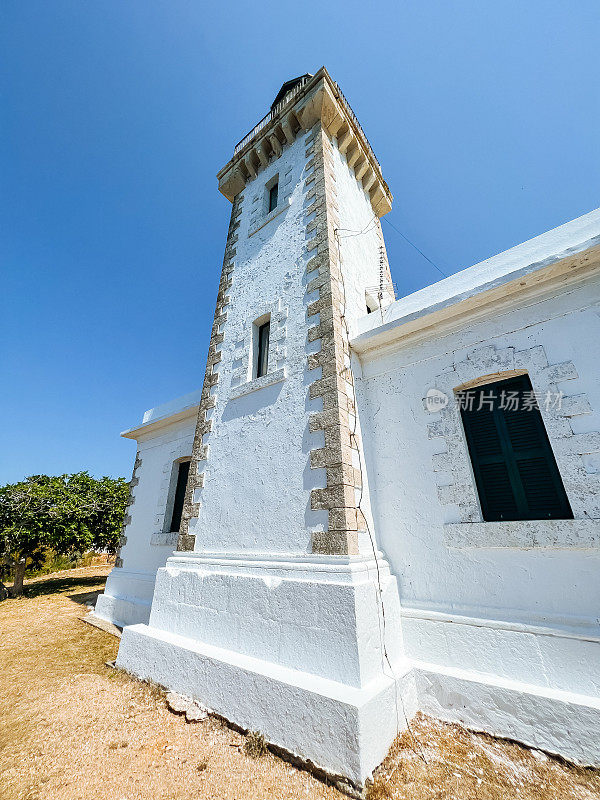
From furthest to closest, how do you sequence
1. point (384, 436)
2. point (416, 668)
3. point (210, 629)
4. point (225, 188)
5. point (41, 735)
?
point (225, 188)
point (384, 436)
point (210, 629)
point (416, 668)
point (41, 735)

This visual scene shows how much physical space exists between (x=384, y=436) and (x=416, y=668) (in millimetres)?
2719

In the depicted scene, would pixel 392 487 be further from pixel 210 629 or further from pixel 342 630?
pixel 210 629

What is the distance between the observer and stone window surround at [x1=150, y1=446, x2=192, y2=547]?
7262mm

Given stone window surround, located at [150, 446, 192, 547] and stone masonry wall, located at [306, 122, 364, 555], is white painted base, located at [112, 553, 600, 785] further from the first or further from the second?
stone window surround, located at [150, 446, 192, 547]

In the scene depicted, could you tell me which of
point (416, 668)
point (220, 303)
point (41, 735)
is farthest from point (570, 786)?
point (220, 303)

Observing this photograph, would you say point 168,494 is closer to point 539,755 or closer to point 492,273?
point 539,755

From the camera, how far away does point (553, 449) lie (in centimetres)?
364

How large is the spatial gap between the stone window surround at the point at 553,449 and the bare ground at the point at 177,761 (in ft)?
5.81

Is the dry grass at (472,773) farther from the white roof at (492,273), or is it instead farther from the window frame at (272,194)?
the window frame at (272,194)

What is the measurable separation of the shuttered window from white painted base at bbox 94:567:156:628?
6.78 meters

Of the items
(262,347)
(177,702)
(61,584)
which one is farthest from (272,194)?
(61,584)

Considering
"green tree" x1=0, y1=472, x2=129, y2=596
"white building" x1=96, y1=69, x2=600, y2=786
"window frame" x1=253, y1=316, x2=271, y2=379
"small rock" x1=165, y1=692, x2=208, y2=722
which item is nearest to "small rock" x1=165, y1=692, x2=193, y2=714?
"small rock" x1=165, y1=692, x2=208, y2=722

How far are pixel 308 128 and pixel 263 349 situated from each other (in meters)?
5.74

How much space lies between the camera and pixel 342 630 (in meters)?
3.34
